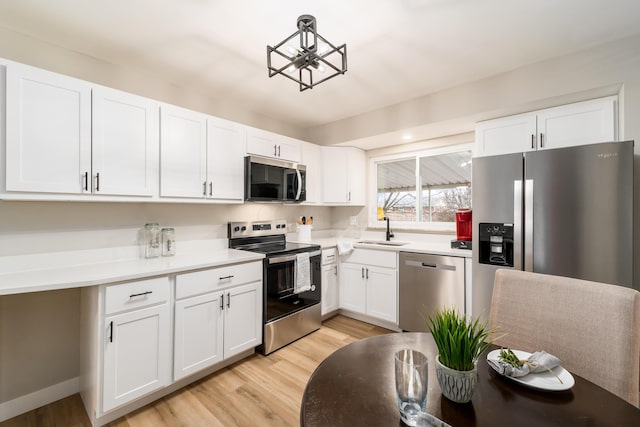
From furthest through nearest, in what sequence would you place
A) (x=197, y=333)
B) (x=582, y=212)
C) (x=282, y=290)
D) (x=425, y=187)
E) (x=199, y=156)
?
1. (x=425, y=187)
2. (x=282, y=290)
3. (x=199, y=156)
4. (x=197, y=333)
5. (x=582, y=212)

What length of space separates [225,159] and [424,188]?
242cm

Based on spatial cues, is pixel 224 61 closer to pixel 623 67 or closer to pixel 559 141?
pixel 559 141

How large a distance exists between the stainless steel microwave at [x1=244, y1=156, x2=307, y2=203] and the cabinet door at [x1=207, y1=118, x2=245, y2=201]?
8 cm

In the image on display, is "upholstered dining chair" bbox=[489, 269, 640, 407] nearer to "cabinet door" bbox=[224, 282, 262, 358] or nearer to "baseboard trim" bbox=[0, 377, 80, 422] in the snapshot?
"cabinet door" bbox=[224, 282, 262, 358]

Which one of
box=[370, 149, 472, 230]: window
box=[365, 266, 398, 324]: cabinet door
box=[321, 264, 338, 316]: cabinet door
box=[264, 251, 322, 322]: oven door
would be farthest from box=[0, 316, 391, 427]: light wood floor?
box=[370, 149, 472, 230]: window

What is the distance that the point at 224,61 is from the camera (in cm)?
221

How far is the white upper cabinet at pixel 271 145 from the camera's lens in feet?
9.11

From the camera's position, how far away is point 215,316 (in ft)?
7.04

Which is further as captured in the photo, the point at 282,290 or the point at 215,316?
the point at 282,290

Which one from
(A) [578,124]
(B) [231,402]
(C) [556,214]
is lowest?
(B) [231,402]

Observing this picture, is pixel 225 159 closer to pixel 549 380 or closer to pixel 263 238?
pixel 263 238

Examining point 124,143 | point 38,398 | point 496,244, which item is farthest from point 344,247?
point 38,398

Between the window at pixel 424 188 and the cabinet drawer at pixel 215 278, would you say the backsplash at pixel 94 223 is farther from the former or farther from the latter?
the window at pixel 424 188

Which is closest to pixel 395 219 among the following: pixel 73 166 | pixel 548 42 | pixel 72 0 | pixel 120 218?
pixel 548 42
